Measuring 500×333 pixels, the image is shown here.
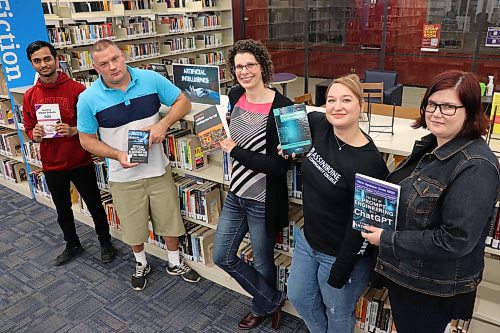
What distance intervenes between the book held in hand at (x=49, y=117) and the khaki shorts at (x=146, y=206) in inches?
26.7

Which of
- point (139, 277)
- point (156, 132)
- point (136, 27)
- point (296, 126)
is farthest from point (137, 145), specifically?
point (136, 27)

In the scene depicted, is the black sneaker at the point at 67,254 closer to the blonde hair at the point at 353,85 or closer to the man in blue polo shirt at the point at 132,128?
the man in blue polo shirt at the point at 132,128

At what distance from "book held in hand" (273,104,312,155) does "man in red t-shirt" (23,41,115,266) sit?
1958mm

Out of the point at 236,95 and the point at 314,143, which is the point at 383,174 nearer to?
the point at 314,143

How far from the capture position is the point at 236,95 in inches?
90.4

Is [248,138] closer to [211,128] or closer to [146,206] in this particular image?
[211,128]

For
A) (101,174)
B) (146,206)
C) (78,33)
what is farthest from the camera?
(78,33)

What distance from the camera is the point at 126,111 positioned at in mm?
2580

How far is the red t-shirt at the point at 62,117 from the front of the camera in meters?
3.12

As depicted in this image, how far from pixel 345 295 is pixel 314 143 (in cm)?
75

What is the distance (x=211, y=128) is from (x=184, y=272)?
5.00 feet

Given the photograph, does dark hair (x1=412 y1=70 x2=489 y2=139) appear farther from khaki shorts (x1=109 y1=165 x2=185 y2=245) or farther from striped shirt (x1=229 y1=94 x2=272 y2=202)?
khaki shorts (x1=109 y1=165 x2=185 y2=245)

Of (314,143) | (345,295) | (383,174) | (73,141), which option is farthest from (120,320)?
(383,174)

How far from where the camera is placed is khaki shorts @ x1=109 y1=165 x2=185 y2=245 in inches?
112
